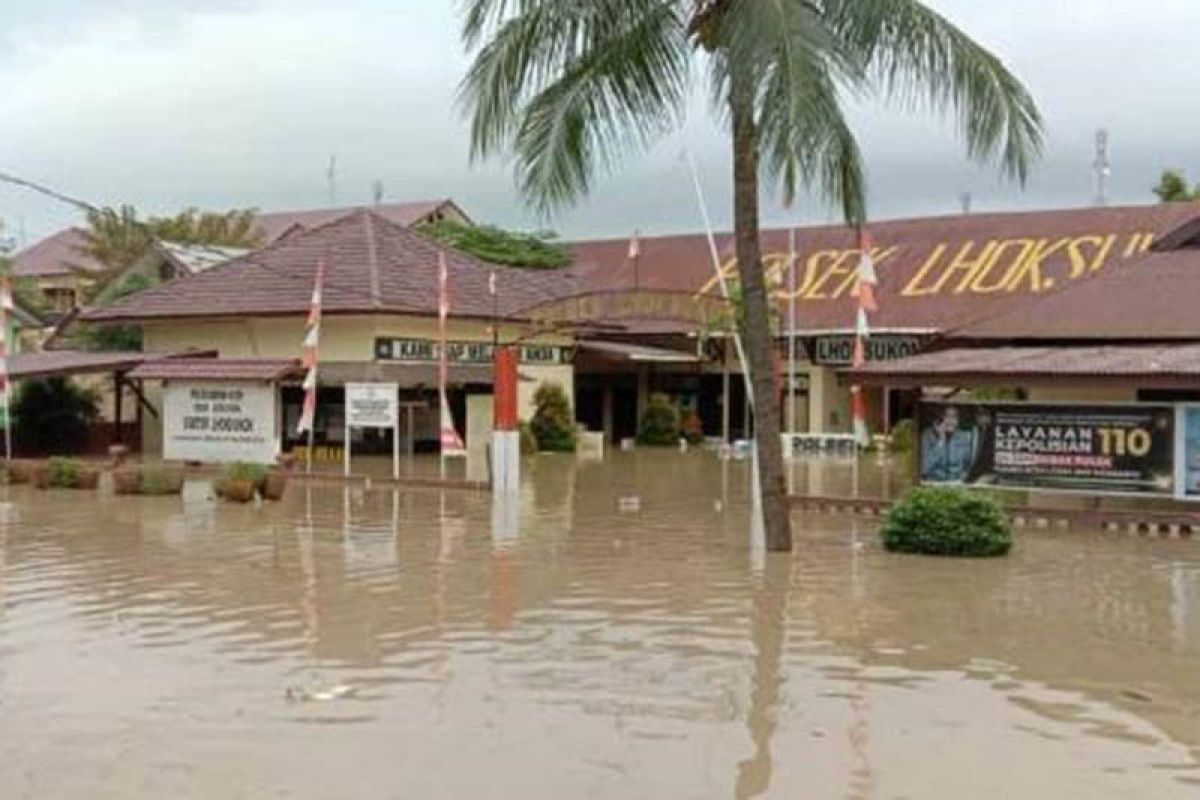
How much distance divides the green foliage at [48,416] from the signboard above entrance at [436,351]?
822cm

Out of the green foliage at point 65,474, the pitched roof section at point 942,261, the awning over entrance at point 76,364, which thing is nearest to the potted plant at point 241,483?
the green foliage at point 65,474

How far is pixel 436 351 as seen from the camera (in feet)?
125

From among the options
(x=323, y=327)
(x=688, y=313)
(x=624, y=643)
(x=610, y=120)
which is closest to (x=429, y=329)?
(x=323, y=327)

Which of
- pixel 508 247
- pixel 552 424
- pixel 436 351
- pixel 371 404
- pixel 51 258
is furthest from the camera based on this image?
pixel 51 258

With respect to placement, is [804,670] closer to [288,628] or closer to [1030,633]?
[1030,633]

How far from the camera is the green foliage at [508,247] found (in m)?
52.0

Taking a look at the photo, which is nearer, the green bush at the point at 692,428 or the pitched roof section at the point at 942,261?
the pitched roof section at the point at 942,261

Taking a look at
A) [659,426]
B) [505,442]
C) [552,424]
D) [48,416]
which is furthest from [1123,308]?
[48,416]

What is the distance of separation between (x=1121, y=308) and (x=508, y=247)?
29325 mm

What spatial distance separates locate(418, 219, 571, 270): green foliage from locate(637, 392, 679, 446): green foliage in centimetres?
964

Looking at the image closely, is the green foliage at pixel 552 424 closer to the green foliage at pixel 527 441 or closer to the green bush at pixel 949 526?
the green foliage at pixel 527 441

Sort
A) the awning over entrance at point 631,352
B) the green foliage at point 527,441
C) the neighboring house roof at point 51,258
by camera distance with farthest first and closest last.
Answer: the neighboring house roof at point 51,258 < the awning over entrance at point 631,352 < the green foliage at point 527,441

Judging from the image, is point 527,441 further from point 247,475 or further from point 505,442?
point 247,475

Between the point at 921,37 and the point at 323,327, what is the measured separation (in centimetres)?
2393
